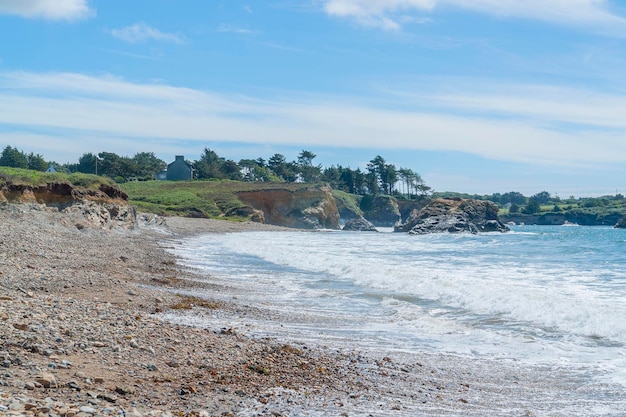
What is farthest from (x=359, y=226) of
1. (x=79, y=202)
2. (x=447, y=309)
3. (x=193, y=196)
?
(x=447, y=309)

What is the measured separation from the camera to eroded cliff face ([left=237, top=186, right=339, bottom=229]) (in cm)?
8481

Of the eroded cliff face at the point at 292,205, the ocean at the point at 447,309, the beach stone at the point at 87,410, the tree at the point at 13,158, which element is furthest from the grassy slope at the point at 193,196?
the beach stone at the point at 87,410

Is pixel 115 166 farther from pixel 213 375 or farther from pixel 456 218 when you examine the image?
pixel 213 375

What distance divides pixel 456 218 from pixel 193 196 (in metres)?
33.7

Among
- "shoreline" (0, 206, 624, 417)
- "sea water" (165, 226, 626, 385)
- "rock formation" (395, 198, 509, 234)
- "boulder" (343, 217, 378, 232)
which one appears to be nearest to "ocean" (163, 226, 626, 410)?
"sea water" (165, 226, 626, 385)

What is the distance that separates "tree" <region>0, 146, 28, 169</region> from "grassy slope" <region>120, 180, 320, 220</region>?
14.2 meters

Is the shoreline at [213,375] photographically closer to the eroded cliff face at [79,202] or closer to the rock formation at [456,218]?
the eroded cliff face at [79,202]

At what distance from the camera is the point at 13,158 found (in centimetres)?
8438

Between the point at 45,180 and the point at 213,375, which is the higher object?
the point at 45,180

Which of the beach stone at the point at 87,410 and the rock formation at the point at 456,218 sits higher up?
the rock formation at the point at 456,218

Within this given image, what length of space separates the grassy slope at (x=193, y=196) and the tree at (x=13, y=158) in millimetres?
14175

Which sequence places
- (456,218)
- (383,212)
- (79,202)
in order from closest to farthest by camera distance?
(79,202)
(456,218)
(383,212)

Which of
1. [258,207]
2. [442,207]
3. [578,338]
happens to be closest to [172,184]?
[258,207]

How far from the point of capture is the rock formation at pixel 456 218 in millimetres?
71688
